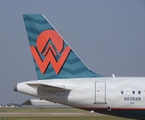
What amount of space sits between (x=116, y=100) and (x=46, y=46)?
5.35m

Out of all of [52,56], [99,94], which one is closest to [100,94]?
[99,94]

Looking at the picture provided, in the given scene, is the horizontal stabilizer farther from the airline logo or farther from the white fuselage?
the airline logo

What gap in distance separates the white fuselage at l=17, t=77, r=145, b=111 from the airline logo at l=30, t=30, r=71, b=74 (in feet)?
4.14

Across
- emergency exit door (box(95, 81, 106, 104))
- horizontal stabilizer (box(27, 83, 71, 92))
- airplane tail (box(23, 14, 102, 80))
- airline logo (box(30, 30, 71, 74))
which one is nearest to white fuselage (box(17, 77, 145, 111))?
emergency exit door (box(95, 81, 106, 104))

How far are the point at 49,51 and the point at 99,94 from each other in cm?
405

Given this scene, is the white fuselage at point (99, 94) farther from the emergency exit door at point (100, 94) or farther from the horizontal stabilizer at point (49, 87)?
the horizontal stabilizer at point (49, 87)

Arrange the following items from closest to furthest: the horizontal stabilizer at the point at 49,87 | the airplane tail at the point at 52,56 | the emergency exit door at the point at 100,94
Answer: the horizontal stabilizer at the point at 49,87, the emergency exit door at the point at 100,94, the airplane tail at the point at 52,56

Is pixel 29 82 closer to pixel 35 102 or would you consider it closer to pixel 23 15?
pixel 23 15

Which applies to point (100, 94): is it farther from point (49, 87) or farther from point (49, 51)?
point (49, 51)

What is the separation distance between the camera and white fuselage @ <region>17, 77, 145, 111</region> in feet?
91.1

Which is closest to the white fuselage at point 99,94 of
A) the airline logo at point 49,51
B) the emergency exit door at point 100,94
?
the emergency exit door at point 100,94

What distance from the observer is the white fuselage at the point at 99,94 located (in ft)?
91.1

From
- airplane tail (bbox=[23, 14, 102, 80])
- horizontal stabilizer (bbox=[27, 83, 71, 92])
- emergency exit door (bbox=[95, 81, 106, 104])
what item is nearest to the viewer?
horizontal stabilizer (bbox=[27, 83, 71, 92])

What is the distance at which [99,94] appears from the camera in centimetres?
2773
